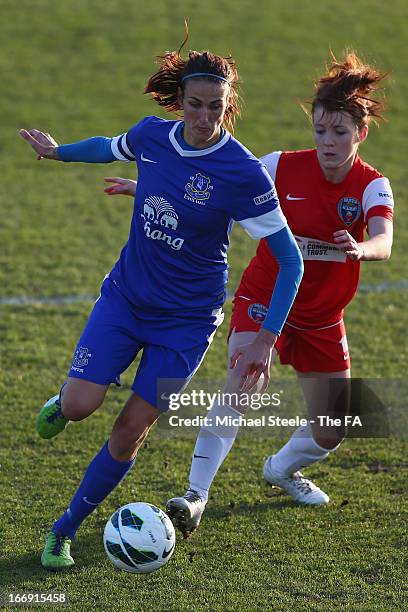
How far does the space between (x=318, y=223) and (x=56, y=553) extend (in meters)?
2.15

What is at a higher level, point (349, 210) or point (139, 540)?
point (349, 210)

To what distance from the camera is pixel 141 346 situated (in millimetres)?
5348

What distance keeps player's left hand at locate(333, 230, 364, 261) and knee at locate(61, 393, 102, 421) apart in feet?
4.55

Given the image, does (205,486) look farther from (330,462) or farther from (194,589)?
(330,462)

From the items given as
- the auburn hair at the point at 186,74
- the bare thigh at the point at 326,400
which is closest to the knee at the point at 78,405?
the bare thigh at the point at 326,400

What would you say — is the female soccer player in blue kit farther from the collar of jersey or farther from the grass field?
the grass field

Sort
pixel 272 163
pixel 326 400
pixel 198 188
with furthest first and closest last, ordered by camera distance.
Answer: pixel 326 400, pixel 272 163, pixel 198 188

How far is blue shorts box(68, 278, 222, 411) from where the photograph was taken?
5.17m

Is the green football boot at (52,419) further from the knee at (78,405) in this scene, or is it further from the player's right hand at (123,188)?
the player's right hand at (123,188)

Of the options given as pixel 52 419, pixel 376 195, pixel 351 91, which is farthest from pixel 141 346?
pixel 351 91

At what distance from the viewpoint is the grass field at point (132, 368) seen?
202 inches

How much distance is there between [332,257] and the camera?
5.72 m

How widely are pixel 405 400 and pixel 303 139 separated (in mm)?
7229

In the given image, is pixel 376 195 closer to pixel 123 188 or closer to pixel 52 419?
pixel 123 188
